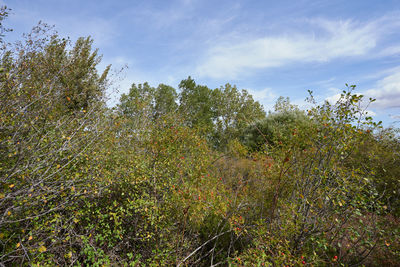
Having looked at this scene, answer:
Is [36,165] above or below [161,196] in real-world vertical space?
above

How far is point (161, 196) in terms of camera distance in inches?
171

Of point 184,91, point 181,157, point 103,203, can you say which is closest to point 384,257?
point 181,157

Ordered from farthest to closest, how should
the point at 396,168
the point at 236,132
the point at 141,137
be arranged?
the point at 236,132 < the point at 396,168 < the point at 141,137

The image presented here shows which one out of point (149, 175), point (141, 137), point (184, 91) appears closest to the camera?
point (149, 175)

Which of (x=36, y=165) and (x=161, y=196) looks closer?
(x=36, y=165)

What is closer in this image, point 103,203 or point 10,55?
point 103,203

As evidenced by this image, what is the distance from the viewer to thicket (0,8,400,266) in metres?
3.13

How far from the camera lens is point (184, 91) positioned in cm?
2912

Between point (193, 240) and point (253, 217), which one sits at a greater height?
point (253, 217)

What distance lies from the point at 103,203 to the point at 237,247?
9.58 feet

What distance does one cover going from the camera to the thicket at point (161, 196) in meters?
3.13

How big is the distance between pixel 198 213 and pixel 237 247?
147 centimetres

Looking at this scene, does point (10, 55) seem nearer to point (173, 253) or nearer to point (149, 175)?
point (149, 175)


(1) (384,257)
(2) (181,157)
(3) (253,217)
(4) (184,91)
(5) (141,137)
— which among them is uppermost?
(4) (184,91)
